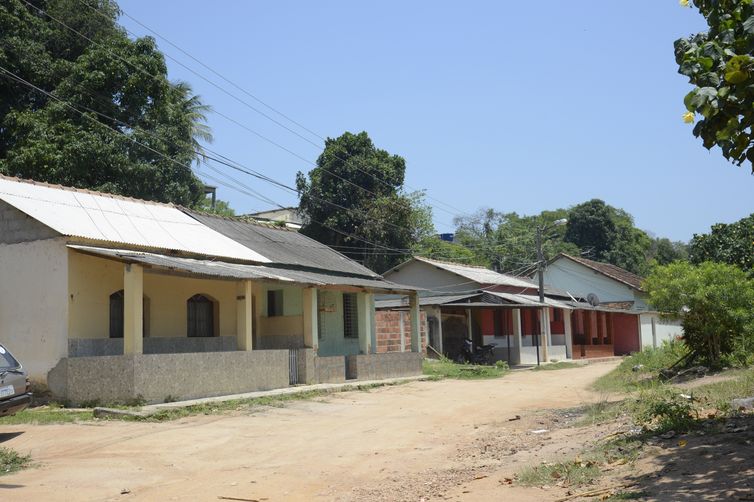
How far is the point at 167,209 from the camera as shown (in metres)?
22.8

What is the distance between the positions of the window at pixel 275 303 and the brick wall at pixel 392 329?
6010 millimetres

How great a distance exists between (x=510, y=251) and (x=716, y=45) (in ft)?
185

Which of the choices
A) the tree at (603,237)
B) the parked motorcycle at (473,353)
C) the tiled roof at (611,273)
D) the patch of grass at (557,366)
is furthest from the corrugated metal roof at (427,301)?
the tree at (603,237)

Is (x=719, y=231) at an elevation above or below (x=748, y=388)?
above

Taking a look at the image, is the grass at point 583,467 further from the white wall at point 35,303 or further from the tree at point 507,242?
the tree at point 507,242

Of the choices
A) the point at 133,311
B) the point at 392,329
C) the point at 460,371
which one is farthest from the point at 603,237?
the point at 133,311

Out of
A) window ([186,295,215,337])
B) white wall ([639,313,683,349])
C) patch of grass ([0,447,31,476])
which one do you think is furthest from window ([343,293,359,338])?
white wall ([639,313,683,349])

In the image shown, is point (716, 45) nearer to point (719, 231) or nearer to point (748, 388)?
point (748, 388)

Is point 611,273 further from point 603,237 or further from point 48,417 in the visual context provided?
point 48,417

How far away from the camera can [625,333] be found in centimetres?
4584

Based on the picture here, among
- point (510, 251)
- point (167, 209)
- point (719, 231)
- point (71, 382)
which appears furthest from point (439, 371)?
point (510, 251)

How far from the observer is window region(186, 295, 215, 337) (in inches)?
808

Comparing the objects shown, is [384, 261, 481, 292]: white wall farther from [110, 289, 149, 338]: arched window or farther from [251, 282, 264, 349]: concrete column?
[110, 289, 149, 338]: arched window

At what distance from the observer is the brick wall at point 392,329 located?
29.0 metres
